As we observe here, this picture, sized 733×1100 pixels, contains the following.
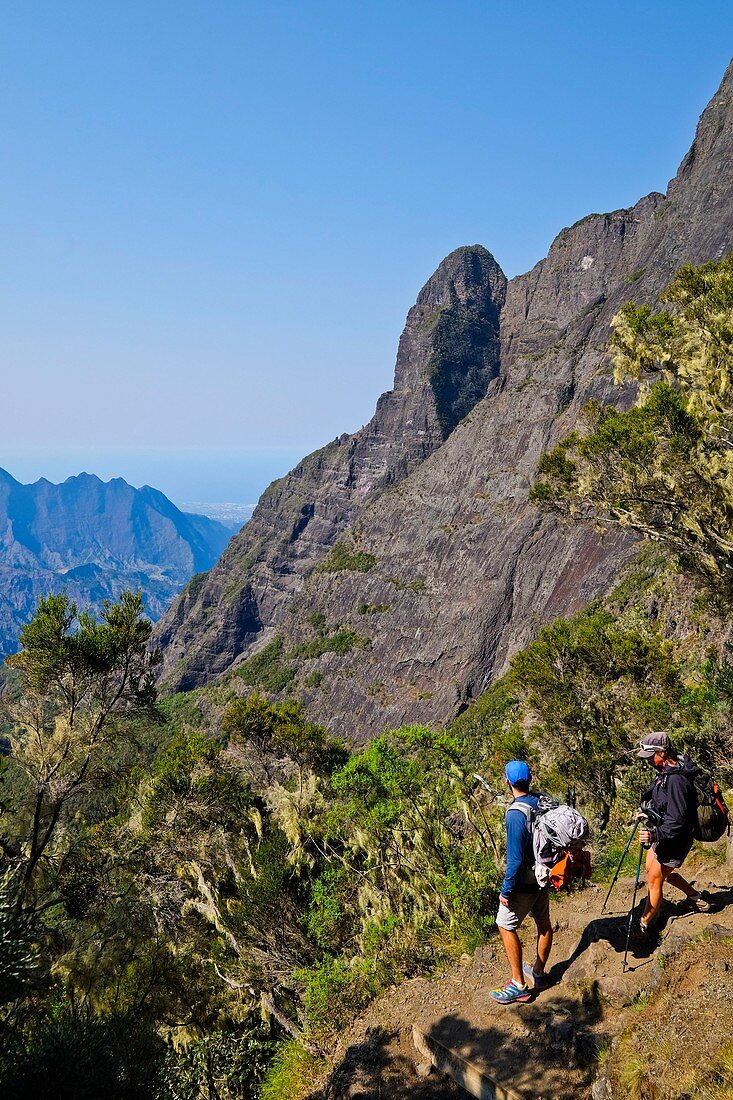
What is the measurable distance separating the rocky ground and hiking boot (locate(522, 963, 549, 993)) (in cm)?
8

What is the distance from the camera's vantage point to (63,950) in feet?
45.9

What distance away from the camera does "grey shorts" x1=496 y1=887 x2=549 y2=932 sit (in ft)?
21.6

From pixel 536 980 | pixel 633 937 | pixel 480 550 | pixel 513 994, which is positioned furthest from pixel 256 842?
pixel 480 550

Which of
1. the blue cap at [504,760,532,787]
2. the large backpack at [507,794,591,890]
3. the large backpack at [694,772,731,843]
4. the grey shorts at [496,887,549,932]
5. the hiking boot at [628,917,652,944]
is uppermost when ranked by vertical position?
the blue cap at [504,760,532,787]

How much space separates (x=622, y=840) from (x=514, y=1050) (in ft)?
18.5

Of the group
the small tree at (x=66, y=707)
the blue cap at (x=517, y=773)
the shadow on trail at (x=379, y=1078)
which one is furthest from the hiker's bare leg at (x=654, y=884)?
the small tree at (x=66, y=707)

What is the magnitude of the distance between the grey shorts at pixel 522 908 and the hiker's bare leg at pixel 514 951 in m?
0.08

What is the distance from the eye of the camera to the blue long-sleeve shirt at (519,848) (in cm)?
641

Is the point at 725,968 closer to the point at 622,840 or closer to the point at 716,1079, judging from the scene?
the point at 716,1079

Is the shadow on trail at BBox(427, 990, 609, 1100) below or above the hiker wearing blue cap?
below

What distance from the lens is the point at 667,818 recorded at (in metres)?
6.94

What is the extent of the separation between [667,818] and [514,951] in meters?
2.27

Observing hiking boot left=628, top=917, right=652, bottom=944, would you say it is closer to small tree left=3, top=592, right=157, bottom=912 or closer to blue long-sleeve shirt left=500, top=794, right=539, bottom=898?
blue long-sleeve shirt left=500, top=794, right=539, bottom=898

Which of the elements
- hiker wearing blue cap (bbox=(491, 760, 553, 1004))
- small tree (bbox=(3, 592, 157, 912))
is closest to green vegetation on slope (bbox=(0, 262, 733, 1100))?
small tree (bbox=(3, 592, 157, 912))
